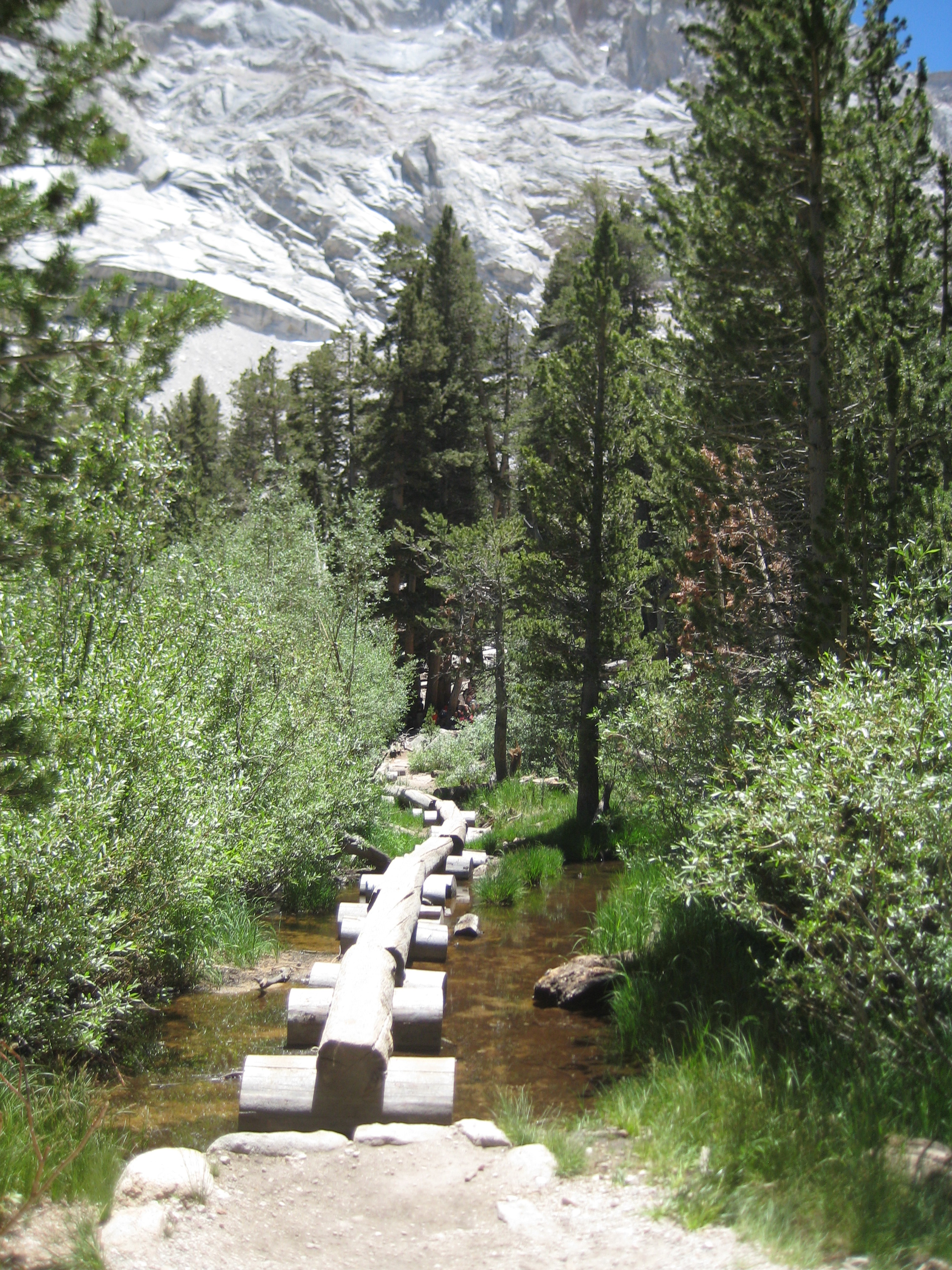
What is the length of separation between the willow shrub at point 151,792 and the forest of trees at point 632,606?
40 millimetres

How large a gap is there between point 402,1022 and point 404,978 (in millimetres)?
718

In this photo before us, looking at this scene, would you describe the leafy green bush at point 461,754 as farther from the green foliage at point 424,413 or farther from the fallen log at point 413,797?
the green foliage at point 424,413

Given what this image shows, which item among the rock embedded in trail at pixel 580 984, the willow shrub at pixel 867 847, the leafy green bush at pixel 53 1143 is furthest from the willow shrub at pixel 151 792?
the willow shrub at pixel 867 847

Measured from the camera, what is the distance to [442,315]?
33.5 m

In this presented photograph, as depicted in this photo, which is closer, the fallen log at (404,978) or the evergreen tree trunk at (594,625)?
the fallen log at (404,978)

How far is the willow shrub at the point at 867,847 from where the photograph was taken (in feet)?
14.9

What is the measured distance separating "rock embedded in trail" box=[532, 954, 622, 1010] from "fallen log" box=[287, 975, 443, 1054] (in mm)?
1329

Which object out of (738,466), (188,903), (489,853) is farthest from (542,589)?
(188,903)

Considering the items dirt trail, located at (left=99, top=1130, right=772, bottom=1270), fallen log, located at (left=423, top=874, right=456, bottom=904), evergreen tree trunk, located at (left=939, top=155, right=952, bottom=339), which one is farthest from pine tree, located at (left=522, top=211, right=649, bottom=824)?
dirt trail, located at (left=99, top=1130, right=772, bottom=1270)

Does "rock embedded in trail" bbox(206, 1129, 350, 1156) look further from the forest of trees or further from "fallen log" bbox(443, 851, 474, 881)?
"fallen log" bbox(443, 851, 474, 881)

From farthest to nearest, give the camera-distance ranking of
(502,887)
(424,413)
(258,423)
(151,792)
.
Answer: (258,423) < (424,413) < (502,887) < (151,792)

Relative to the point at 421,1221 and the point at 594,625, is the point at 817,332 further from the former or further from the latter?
the point at 421,1221

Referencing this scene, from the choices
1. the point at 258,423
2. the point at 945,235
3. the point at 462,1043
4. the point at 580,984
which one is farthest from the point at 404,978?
the point at 258,423

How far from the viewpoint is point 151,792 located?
680 centimetres
